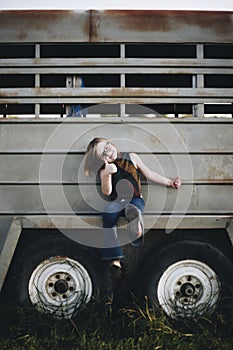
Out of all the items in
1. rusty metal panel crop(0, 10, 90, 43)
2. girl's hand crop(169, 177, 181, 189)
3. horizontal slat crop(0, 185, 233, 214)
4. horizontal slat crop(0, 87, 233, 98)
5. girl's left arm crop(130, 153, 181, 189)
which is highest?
rusty metal panel crop(0, 10, 90, 43)

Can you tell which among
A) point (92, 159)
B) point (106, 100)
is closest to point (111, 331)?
point (92, 159)

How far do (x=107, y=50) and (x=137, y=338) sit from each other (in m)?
2.90

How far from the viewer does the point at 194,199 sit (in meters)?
5.90

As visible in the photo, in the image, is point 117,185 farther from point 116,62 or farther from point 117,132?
point 116,62

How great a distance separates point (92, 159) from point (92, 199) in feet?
1.29

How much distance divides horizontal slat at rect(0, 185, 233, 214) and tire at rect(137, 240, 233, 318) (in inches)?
16.6

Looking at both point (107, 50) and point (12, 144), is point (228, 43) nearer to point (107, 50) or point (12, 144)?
point (107, 50)

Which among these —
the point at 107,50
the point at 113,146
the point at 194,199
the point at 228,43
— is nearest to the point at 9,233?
the point at 113,146

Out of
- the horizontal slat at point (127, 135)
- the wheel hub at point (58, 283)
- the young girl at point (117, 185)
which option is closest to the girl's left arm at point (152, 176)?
the young girl at point (117, 185)

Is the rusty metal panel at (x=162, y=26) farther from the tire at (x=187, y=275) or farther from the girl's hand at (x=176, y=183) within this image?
the tire at (x=187, y=275)

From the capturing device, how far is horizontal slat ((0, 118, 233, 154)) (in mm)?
5922

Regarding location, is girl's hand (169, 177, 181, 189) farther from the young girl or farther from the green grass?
the green grass

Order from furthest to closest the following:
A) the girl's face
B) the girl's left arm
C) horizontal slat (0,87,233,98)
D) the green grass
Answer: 1. horizontal slat (0,87,233,98)
2. the girl's left arm
3. the girl's face
4. the green grass

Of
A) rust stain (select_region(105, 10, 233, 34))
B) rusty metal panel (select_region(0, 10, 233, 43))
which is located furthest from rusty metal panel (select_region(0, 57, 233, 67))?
rust stain (select_region(105, 10, 233, 34))
